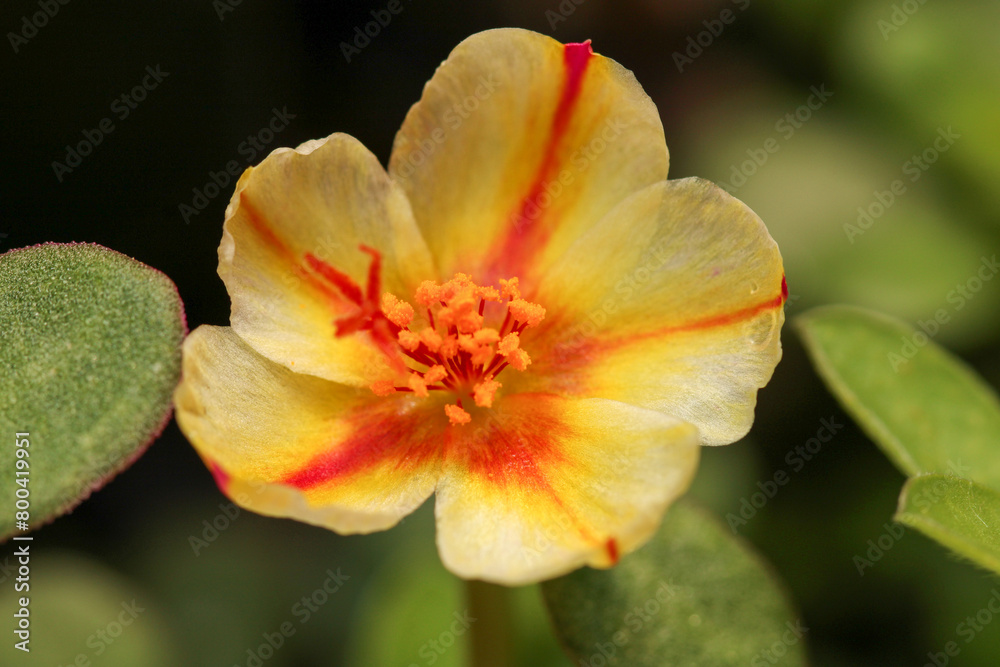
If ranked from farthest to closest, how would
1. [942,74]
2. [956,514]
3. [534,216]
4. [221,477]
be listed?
1. [942,74]
2. [534,216]
3. [956,514]
4. [221,477]

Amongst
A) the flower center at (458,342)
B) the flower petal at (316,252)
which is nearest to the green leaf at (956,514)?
the flower center at (458,342)

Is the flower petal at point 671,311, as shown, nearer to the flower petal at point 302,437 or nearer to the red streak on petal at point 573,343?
the red streak on petal at point 573,343

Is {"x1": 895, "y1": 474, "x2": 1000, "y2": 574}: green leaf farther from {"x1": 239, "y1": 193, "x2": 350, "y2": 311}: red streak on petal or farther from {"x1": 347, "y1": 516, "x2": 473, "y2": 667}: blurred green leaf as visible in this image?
{"x1": 347, "y1": 516, "x2": 473, "y2": 667}: blurred green leaf

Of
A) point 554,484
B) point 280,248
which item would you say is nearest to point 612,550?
point 554,484

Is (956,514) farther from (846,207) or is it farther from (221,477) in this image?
(846,207)

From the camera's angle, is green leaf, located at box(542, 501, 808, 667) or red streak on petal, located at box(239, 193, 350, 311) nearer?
red streak on petal, located at box(239, 193, 350, 311)

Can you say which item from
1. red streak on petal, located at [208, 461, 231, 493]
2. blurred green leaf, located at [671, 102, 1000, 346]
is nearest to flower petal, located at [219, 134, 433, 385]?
red streak on petal, located at [208, 461, 231, 493]

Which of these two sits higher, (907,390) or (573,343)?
(907,390)
